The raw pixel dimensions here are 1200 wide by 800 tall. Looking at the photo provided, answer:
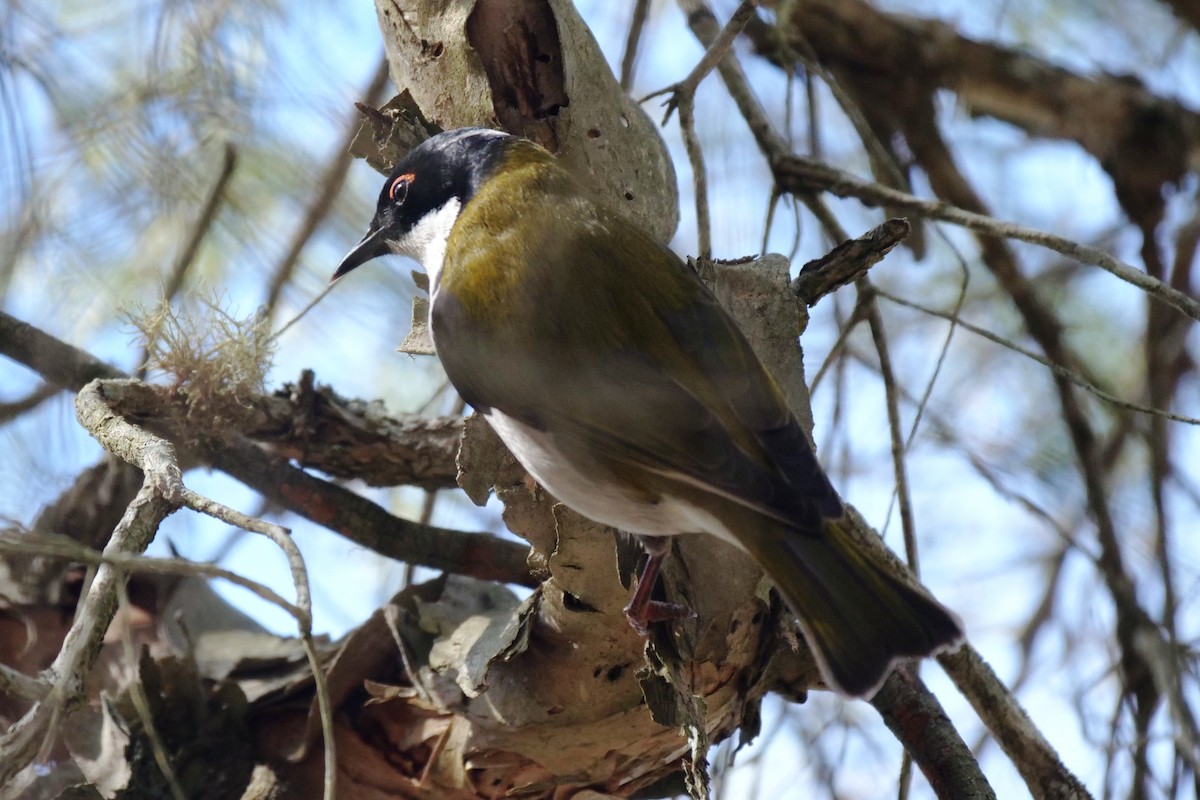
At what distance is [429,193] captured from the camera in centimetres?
331

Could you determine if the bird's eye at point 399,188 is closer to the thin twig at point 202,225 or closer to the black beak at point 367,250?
the black beak at point 367,250

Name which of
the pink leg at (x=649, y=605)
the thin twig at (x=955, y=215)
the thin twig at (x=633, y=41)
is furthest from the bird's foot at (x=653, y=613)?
the thin twig at (x=633, y=41)

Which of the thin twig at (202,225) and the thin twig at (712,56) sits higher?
the thin twig at (712,56)

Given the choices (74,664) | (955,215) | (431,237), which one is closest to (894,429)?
(955,215)

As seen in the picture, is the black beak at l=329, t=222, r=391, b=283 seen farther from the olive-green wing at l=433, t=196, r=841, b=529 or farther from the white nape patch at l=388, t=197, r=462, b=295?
the olive-green wing at l=433, t=196, r=841, b=529

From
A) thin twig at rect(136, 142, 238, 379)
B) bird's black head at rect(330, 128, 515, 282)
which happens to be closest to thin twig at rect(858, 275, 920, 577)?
bird's black head at rect(330, 128, 515, 282)

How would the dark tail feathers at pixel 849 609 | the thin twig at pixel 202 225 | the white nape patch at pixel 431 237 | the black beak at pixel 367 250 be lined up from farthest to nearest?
the black beak at pixel 367 250 < the thin twig at pixel 202 225 < the white nape patch at pixel 431 237 < the dark tail feathers at pixel 849 609

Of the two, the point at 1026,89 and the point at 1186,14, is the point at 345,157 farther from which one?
the point at 1186,14

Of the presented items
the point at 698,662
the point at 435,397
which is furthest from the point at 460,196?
the point at 698,662

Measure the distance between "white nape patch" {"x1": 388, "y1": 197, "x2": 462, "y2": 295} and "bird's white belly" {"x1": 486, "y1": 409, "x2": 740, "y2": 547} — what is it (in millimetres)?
665

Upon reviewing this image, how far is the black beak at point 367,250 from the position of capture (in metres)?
3.55

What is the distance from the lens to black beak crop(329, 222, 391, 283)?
3.55 meters

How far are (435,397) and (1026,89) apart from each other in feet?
10.3

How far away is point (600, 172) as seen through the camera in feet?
10.3
